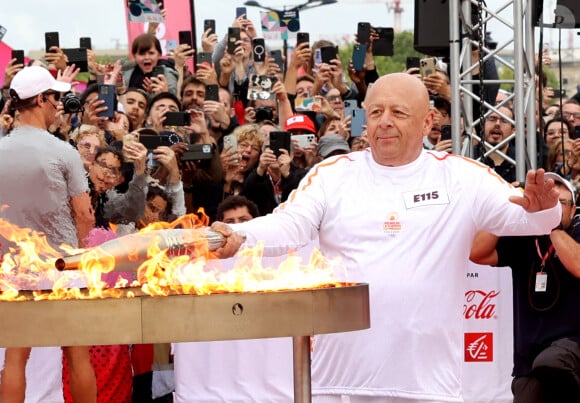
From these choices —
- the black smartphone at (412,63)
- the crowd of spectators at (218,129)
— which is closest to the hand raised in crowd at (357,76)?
the crowd of spectators at (218,129)

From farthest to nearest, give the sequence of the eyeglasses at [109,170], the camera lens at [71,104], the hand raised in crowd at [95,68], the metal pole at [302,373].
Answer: the hand raised in crowd at [95,68]
the camera lens at [71,104]
the eyeglasses at [109,170]
the metal pole at [302,373]

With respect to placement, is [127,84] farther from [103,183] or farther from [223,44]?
[103,183]

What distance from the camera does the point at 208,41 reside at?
35.2ft

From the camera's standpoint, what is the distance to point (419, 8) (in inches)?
348

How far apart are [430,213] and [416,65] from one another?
6.40m

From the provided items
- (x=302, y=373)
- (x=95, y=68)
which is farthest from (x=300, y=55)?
(x=302, y=373)

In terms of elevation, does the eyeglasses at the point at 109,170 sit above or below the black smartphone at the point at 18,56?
below

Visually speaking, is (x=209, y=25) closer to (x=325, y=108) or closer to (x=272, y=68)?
(x=272, y=68)

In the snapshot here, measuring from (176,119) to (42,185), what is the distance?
2813 mm

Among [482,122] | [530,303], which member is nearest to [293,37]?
[482,122]

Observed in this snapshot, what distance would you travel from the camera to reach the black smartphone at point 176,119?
8750 mm

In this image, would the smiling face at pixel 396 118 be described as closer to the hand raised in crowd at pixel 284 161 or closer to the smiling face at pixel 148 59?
the hand raised in crowd at pixel 284 161

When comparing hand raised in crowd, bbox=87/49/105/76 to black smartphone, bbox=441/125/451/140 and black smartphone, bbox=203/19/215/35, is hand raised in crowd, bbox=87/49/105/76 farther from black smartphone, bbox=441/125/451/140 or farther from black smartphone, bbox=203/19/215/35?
black smartphone, bbox=441/125/451/140

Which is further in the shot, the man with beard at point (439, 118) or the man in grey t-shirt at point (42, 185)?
the man with beard at point (439, 118)
